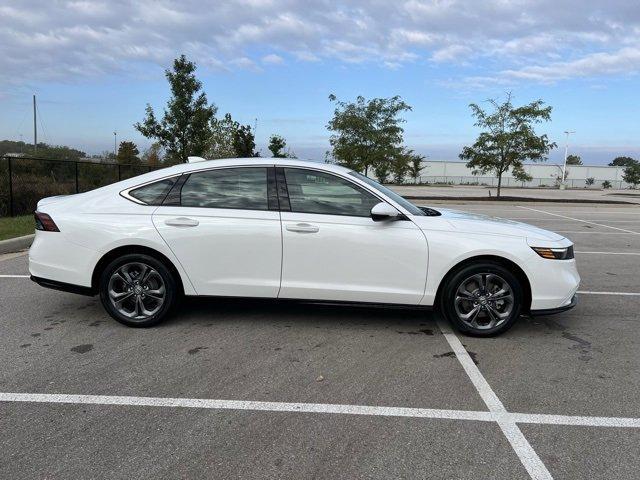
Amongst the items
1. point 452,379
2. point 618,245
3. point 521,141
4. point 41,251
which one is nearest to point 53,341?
point 41,251

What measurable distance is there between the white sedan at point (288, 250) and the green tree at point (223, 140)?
65.0 feet

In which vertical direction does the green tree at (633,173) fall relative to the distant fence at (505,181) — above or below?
above

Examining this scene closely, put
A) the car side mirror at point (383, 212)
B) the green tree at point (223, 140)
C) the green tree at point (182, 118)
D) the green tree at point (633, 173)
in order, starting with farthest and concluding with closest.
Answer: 1. the green tree at point (633, 173)
2. the green tree at point (223, 140)
3. the green tree at point (182, 118)
4. the car side mirror at point (383, 212)

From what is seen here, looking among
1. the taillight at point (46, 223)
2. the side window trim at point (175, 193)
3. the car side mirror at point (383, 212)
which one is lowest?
the taillight at point (46, 223)

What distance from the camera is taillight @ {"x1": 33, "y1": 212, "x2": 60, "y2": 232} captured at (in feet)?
15.7

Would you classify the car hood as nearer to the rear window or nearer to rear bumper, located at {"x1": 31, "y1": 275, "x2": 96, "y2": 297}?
the rear window

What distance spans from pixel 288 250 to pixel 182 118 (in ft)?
50.1

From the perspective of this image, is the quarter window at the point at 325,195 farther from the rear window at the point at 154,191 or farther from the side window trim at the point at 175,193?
the rear window at the point at 154,191

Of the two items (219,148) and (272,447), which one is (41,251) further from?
(219,148)

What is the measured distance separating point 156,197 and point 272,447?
2.77m

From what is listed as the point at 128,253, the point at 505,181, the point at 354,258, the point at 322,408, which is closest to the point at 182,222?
the point at 128,253

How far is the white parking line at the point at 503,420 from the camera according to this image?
280cm

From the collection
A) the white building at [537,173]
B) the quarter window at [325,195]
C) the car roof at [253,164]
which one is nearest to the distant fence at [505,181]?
the white building at [537,173]

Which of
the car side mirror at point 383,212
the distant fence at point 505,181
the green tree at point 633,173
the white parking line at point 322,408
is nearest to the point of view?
the white parking line at point 322,408
